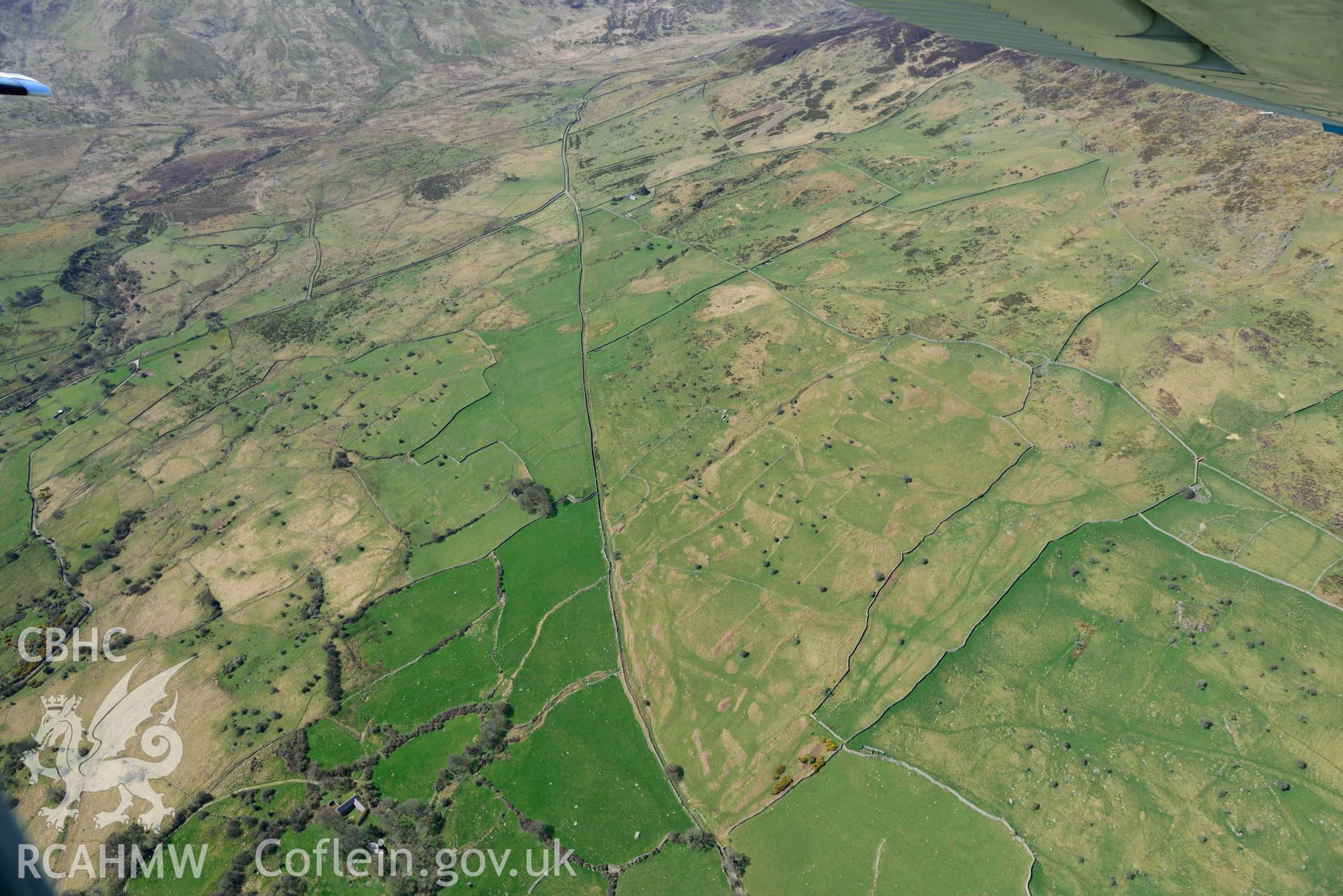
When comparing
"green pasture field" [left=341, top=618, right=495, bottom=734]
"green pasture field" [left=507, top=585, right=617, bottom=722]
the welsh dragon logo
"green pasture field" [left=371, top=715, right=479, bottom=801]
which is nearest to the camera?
"green pasture field" [left=371, top=715, right=479, bottom=801]

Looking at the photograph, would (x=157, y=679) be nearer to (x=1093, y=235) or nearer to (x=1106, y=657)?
(x=1106, y=657)

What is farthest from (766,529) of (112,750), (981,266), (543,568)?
(112,750)

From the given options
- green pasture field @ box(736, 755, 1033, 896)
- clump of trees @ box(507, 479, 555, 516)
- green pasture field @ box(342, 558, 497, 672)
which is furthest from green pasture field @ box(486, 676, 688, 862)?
clump of trees @ box(507, 479, 555, 516)

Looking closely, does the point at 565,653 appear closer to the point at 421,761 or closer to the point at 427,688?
the point at 427,688

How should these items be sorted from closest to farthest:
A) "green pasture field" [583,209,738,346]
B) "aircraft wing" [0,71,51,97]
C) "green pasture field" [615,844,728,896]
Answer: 1. "aircraft wing" [0,71,51,97]
2. "green pasture field" [615,844,728,896]
3. "green pasture field" [583,209,738,346]

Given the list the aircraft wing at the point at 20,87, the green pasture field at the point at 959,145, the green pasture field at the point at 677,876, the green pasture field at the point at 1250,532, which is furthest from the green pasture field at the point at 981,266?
the aircraft wing at the point at 20,87

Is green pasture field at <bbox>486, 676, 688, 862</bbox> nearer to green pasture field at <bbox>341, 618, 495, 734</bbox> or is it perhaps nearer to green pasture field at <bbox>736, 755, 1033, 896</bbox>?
green pasture field at <bbox>736, 755, 1033, 896</bbox>

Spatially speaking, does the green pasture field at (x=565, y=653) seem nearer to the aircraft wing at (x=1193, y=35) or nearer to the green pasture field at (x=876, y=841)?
the green pasture field at (x=876, y=841)

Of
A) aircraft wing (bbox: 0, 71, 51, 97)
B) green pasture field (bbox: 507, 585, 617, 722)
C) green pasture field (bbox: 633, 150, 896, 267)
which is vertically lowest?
green pasture field (bbox: 507, 585, 617, 722)
